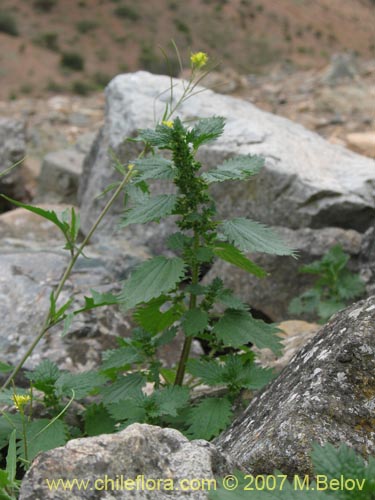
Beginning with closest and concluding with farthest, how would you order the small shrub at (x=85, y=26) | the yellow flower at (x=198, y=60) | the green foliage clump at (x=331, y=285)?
the yellow flower at (x=198, y=60)
the green foliage clump at (x=331, y=285)
the small shrub at (x=85, y=26)

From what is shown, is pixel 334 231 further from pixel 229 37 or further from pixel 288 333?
pixel 229 37

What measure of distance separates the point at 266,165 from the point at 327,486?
104 inches

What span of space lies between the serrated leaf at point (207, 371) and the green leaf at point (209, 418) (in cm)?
6


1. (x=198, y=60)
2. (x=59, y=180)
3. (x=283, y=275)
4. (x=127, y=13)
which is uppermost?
(x=198, y=60)

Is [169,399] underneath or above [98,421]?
above

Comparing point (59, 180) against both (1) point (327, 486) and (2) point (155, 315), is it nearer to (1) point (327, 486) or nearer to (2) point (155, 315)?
(2) point (155, 315)

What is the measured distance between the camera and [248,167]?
86.4 inches

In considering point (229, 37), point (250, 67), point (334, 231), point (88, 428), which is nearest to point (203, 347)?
point (334, 231)

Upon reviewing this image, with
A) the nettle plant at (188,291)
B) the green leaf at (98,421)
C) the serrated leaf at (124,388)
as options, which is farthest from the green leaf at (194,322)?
the green leaf at (98,421)

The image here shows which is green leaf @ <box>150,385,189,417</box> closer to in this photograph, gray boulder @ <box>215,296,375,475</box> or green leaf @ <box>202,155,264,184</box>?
gray boulder @ <box>215,296,375,475</box>

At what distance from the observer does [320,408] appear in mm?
1704

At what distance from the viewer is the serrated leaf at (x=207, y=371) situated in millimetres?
2199

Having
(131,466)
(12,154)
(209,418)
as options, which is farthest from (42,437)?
(12,154)

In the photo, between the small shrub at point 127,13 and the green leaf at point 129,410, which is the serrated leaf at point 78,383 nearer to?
the green leaf at point 129,410
